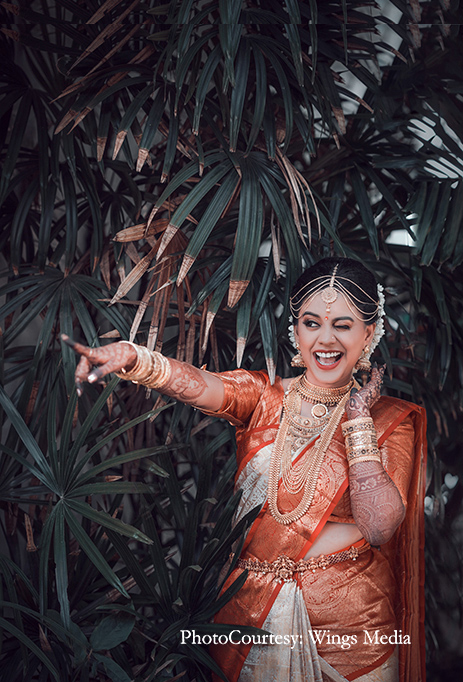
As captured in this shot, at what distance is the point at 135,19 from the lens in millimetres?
1952

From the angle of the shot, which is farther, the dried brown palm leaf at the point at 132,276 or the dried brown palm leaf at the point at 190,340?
the dried brown palm leaf at the point at 190,340

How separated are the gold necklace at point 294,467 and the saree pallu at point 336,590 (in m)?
0.02

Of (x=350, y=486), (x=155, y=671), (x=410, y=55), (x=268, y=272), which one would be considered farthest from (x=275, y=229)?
(x=155, y=671)

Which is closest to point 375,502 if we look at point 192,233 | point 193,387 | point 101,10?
point 193,387

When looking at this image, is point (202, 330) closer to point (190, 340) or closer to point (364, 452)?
point (190, 340)

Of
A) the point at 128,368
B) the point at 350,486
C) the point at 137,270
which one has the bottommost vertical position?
the point at 350,486

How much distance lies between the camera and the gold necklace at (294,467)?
159cm

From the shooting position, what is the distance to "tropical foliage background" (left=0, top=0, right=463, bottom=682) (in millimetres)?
1738

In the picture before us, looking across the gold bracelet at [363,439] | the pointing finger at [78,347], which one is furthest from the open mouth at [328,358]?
the pointing finger at [78,347]

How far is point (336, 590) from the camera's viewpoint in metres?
1.57

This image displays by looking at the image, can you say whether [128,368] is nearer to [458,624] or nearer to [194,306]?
[194,306]

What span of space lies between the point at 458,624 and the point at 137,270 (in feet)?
4.92

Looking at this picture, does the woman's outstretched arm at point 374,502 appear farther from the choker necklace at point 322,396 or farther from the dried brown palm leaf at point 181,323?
the dried brown palm leaf at point 181,323

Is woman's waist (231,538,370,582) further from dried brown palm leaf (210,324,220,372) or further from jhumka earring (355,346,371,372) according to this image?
dried brown palm leaf (210,324,220,372)
